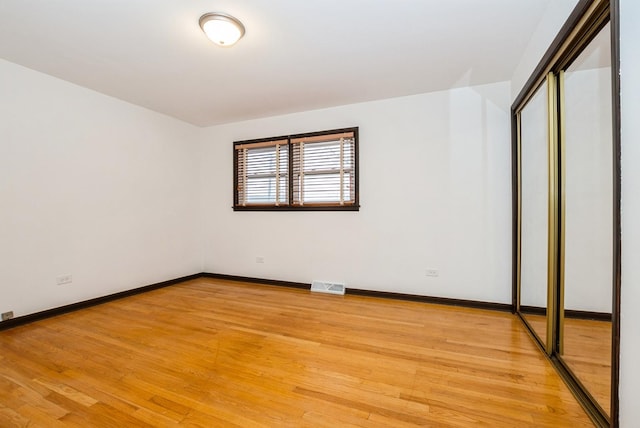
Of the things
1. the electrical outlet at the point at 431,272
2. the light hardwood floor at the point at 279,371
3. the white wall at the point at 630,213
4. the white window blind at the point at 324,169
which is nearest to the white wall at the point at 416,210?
the electrical outlet at the point at 431,272

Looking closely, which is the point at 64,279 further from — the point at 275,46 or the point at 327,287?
the point at 275,46

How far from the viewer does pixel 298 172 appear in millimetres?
4387

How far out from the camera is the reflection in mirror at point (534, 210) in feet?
7.74

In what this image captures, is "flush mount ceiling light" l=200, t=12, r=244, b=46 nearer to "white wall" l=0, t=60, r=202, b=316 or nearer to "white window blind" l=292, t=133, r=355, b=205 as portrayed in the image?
"white window blind" l=292, t=133, r=355, b=205

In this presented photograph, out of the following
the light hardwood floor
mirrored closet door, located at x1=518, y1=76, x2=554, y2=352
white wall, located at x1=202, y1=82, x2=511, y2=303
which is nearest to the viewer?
the light hardwood floor

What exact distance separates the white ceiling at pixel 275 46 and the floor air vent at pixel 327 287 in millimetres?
2660

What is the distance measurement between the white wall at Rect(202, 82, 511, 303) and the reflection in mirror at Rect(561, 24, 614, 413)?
1.46 metres

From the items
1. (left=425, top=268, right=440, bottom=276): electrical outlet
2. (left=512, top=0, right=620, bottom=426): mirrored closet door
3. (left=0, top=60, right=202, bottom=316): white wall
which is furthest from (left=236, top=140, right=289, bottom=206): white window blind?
→ (left=512, top=0, right=620, bottom=426): mirrored closet door

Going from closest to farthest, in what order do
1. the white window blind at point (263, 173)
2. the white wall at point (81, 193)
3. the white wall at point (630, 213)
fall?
1. the white wall at point (630, 213)
2. the white wall at point (81, 193)
3. the white window blind at point (263, 173)

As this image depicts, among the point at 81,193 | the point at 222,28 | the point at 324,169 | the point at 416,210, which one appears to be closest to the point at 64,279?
the point at 81,193

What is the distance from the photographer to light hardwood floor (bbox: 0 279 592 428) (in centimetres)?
164

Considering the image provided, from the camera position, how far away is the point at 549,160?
2.18m

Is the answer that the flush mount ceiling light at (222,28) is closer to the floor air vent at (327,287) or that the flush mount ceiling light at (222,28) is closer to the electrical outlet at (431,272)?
the floor air vent at (327,287)

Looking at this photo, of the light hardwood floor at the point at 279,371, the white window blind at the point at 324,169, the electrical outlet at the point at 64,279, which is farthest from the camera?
the white window blind at the point at 324,169
